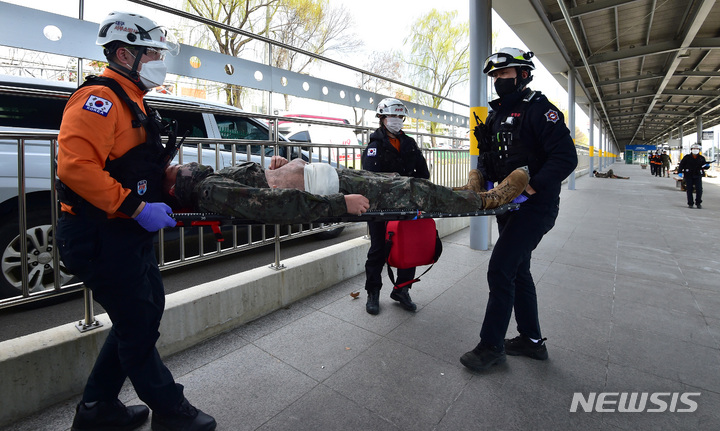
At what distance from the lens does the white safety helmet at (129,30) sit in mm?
1803

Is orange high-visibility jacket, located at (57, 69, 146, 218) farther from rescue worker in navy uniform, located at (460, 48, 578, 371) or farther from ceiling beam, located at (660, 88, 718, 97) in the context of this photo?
ceiling beam, located at (660, 88, 718, 97)

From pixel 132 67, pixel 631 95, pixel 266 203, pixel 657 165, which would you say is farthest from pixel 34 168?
pixel 657 165

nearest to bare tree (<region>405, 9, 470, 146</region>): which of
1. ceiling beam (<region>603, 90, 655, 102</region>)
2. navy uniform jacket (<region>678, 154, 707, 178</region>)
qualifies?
ceiling beam (<region>603, 90, 655, 102</region>)

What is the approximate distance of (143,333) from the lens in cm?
183

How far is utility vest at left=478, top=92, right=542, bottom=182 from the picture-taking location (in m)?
2.54

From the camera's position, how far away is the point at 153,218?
1.75m

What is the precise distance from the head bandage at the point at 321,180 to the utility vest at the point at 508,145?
118 cm

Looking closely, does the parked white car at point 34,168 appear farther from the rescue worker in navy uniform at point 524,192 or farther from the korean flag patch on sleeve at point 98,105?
the rescue worker in navy uniform at point 524,192

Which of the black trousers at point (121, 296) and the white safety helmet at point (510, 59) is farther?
the white safety helmet at point (510, 59)

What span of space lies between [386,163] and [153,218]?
225cm

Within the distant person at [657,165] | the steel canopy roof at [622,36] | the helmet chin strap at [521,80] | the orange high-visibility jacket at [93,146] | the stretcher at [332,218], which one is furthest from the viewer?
the distant person at [657,165]

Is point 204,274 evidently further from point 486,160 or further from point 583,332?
point 583,332

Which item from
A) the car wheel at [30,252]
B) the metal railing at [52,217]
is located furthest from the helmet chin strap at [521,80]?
the car wheel at [30,252]

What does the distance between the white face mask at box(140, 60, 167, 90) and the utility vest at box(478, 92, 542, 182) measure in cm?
214
